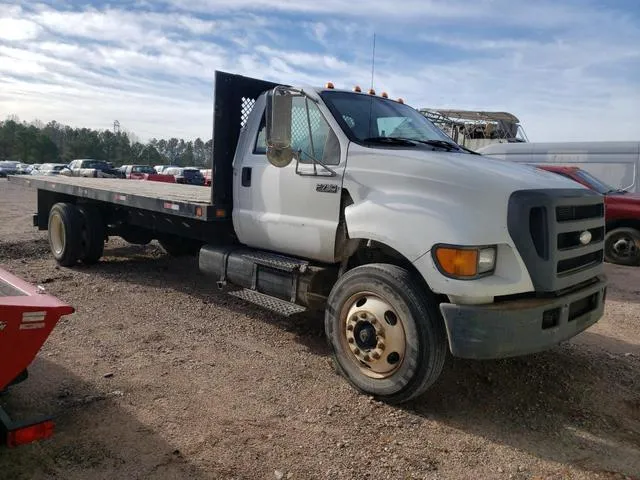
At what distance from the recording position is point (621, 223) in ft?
33.5

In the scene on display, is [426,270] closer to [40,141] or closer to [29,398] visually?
[29,398]

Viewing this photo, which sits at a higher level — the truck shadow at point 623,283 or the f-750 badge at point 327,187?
the f-750 badge at point 327,187

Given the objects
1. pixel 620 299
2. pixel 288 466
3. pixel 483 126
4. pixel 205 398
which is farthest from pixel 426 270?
pixel 483 126

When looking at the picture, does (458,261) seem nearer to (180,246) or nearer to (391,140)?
(391,140)

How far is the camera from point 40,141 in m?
62.5

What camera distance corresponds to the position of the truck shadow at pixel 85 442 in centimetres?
294

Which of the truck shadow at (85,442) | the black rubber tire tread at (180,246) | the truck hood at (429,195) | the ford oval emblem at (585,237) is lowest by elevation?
the truck shadow at (85,442)

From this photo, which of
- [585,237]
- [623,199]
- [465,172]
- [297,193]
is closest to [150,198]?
[297,193]

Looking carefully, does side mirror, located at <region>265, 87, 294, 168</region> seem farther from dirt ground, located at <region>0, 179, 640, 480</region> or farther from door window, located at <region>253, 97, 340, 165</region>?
dirt ground, located at <region>0, 179, 640, 480</region>

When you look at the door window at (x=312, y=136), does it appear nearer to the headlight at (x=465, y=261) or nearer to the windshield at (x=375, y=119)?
the windshield at (x=375, y=119)

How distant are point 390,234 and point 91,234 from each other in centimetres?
559

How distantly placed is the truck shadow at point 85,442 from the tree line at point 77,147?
58.1 metres

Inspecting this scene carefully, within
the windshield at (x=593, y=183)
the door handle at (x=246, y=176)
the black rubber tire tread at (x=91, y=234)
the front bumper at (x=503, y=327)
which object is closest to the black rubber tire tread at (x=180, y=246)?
the black rubber tire tread at (x=91, y=234)

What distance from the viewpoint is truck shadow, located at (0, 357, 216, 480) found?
116 inches
